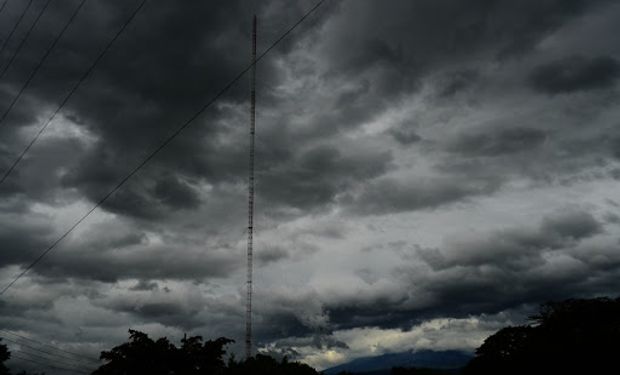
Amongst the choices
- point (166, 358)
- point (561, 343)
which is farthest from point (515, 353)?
point (166, 358)

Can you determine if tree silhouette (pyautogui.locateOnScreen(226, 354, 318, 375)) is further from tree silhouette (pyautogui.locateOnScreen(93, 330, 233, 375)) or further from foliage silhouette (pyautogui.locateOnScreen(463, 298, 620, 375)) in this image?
foliage silhouette (pyautogui.locateOnScreen(463, 298, 620, 375))

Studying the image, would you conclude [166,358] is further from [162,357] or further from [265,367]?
[265,367]

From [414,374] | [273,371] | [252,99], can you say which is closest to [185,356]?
[273,371]

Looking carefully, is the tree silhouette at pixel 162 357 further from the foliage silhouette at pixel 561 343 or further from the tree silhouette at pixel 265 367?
the foliage silhouette at pixel 561 343

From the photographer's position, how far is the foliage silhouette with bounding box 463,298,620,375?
56.6 metres

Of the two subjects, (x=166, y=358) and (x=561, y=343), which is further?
(x=561, y=343)

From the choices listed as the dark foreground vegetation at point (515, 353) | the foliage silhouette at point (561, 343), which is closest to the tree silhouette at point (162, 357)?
the dark foreground vegetation at point (515, 353)

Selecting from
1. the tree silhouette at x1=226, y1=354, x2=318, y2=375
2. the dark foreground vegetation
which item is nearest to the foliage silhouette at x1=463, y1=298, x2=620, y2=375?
the dark foreground vegetation

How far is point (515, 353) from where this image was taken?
65.7 metres

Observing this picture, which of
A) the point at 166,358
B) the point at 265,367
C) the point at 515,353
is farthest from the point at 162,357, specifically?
the point at 515,353

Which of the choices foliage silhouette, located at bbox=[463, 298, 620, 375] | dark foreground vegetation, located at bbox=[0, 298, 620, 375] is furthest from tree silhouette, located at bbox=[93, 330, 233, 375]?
foliage silhouette, located at bbox=[463, 298, 620, 375]

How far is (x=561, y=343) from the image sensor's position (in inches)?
2405

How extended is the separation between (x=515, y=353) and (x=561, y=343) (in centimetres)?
627

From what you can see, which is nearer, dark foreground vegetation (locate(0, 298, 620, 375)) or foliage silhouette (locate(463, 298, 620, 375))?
dark foreground vegetation (locate(0, 298, 620, 375))
